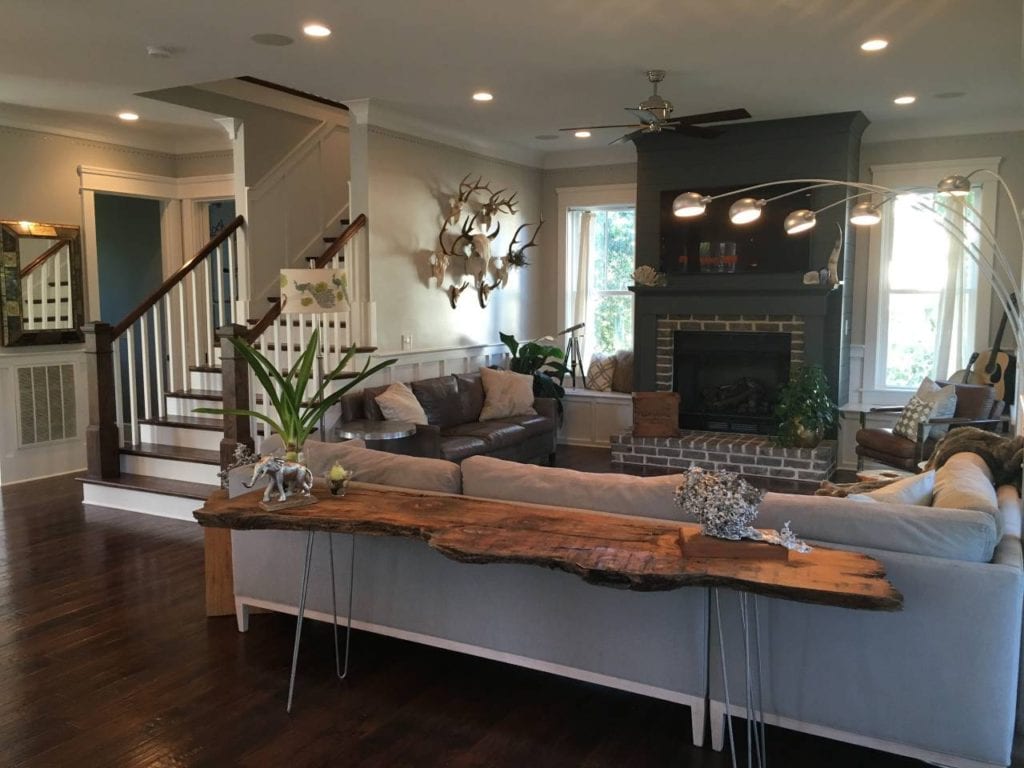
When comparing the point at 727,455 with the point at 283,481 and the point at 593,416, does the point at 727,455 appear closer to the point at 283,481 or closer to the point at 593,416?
the point at 593,416

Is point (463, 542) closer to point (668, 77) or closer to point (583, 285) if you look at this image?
point (668, 77)

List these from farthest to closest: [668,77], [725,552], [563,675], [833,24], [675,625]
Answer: [668,77]
[833,24]
[563,675]
[675,625]
[725,552]

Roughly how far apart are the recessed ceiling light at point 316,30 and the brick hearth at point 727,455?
391cm

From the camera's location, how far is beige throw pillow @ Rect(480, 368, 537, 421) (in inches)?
270

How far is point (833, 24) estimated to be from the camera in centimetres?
424

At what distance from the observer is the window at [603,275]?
8461 mm

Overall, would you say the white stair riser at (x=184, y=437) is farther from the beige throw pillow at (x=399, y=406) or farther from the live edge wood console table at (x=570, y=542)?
the live edge wood console table at (x=570, y=542)

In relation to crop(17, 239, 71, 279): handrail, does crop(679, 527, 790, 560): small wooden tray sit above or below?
below

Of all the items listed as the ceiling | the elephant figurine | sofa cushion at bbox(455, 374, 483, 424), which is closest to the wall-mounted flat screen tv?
the ceiling

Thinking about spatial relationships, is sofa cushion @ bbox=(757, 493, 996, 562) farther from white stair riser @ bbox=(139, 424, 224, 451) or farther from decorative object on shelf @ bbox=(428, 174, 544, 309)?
decorative object on shelf @ bbox=(428, 174, 544, 309)

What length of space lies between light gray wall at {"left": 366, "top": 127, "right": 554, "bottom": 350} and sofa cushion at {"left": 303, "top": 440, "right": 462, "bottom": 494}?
2870mm

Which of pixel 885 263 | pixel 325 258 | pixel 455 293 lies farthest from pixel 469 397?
pixel 885 263

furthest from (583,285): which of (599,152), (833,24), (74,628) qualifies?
(74,628)

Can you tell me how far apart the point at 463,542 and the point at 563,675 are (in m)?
0.78
